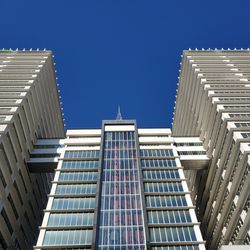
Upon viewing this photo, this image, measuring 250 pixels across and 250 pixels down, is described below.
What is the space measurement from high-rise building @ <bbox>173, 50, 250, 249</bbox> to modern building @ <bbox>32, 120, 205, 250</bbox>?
19.2ft

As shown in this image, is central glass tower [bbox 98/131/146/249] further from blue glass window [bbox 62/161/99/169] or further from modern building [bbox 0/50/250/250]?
blue glass window [bbox 62/161/99/169]

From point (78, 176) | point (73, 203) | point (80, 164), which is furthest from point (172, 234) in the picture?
point (80, 164)

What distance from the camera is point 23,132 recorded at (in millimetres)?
79938

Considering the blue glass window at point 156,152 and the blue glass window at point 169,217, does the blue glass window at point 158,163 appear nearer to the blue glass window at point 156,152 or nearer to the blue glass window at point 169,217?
the blue glass window at point 156,152

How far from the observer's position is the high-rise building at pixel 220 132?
66.8m

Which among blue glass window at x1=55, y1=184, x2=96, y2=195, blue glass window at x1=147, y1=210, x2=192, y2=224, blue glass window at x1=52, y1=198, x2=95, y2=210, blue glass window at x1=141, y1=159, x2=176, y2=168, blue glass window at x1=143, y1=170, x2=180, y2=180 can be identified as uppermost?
blue glass window at x1=141, y1=159, x2=176, y2=168

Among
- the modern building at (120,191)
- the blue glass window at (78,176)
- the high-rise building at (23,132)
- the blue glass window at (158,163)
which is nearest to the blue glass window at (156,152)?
the modern building at (120,191)

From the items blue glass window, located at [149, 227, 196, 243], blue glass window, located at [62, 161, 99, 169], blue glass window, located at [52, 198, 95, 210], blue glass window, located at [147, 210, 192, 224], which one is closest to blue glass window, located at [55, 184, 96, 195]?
blue glass window, located at [52, 198, 95, 210]

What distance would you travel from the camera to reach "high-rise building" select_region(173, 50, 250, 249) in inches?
2630

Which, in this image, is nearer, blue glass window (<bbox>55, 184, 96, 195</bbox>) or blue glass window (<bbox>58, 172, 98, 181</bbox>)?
blue glass window (<bbox>55, 184, 96, 195</bbox>)

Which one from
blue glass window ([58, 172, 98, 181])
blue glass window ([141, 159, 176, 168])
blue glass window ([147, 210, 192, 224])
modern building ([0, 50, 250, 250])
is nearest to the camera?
modern building ([0, 50, 250, 250])

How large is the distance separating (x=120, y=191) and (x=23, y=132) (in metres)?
24.5

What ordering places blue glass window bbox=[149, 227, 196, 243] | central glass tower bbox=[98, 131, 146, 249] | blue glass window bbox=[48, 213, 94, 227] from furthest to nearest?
1. blue glass window bbox=[48, 213, 94, 227]
2. blue glass window bbox=[149, 227, 196, 243]
3. central glass tower bbox=[98, 131, 146, 249]

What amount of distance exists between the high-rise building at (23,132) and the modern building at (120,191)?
5.69 m
